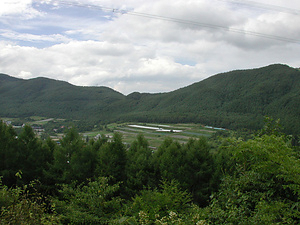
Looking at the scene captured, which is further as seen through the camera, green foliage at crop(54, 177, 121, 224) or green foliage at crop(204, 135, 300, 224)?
green foliage at crop(54, 177, 121, 224)

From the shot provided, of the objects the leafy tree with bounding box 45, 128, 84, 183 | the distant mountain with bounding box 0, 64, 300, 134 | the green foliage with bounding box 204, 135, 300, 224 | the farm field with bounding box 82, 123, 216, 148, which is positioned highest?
the distant mountain with bounding box 0, 64, 300, 134

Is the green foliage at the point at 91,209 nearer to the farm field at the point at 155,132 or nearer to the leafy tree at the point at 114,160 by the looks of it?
the leafy tree at the point at 114,160

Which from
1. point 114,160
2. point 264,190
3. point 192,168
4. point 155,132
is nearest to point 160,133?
point 155,132

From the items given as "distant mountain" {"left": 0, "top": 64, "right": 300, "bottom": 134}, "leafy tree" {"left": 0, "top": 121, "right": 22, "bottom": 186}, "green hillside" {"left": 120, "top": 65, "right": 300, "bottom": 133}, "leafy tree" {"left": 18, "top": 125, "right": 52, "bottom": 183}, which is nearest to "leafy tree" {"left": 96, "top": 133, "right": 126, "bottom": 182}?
"leafy tree" {"left": 18, "top": 125, "right": 52, "bottom": 183}

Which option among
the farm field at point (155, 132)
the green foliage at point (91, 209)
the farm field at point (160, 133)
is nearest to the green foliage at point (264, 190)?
the green foliage at point (91, 209)

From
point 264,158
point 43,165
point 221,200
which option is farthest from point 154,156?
point 264,158

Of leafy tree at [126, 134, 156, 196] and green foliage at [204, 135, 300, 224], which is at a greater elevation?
green foliage at [204, 135, 300, 224]

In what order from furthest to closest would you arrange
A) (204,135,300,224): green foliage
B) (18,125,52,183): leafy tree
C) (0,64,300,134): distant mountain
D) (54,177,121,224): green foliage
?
(0,64,300,134): distant mountain
(18,125,52,183): leafy tree
(54,177,121,224): green foliage
(204,135,300,224): green foliage

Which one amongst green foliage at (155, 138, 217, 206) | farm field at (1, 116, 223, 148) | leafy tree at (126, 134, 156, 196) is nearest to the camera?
leafy tree at (126, 134, 156, 196)

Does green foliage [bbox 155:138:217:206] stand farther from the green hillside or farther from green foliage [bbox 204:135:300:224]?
the green hillside

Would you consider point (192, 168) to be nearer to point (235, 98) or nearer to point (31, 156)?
point (31, 156)
